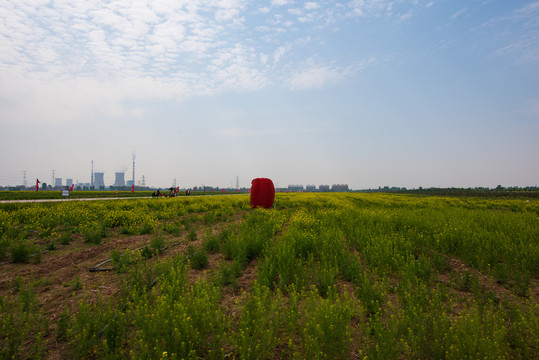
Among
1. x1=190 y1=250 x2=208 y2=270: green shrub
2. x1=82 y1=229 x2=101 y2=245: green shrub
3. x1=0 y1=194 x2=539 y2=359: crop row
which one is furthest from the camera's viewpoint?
x1=82 y1=229 x2=101 y2=245: green shrub

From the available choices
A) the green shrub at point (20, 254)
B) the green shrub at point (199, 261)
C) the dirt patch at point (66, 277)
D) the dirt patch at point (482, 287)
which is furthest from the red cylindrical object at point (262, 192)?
the dirt patch at point (482, 287)

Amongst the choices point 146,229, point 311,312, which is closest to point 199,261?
point 311,312

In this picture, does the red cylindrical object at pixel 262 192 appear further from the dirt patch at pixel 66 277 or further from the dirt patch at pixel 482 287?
the dirt patch at pixel 482 287

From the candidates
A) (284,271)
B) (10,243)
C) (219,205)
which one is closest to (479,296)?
(284,271)

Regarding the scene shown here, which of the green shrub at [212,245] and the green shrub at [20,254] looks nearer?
the green shrub at [20,254]

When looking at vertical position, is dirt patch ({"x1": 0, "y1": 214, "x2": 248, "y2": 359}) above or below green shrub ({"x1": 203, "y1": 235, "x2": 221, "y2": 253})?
below

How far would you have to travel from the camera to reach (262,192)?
1702cm

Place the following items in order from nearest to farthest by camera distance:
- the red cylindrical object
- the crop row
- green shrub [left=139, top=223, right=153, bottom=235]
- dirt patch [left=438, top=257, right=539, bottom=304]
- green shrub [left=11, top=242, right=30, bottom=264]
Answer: the crop row, dirt patch [left=438, top=257, right=539, bottom=304], green shrub [left=11, top=242, right=30, bottom=264], green shrub [left=139, top=223, right=153, bottom=235], the red cylindrical object

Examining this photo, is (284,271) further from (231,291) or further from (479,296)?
(479,296)

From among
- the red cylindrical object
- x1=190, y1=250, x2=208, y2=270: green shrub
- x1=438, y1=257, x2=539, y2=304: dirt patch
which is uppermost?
the red cylindrical object

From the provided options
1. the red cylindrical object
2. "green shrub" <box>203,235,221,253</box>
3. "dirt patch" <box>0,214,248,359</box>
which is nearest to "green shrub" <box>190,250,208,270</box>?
"dirt patch" <box>0,214,248,359</box>

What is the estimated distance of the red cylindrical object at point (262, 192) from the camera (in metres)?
17.0

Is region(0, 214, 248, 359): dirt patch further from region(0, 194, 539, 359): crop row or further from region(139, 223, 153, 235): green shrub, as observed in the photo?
region(139, 223, 153, 235): green shrub

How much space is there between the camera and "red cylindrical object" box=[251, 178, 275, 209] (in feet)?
55.8
